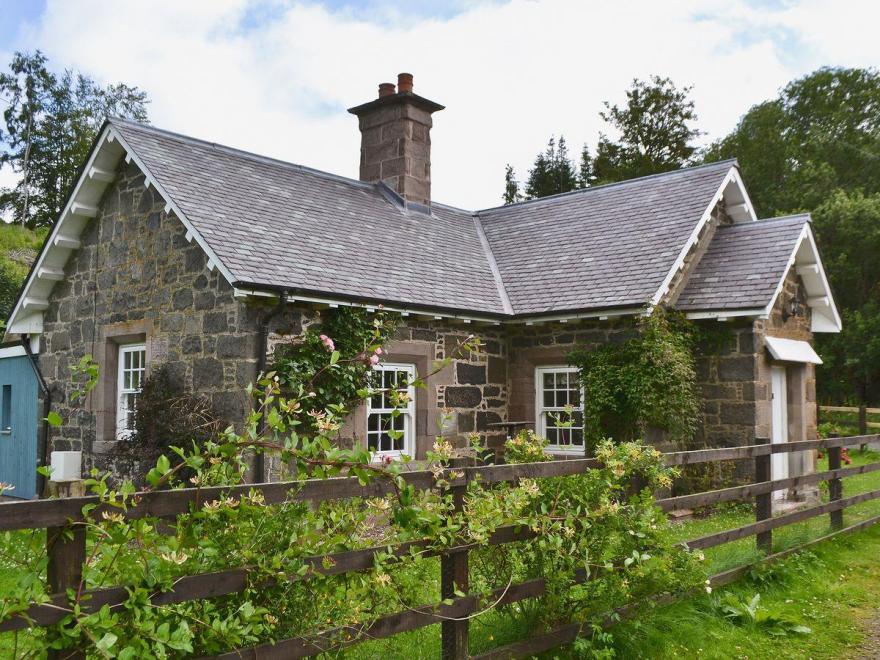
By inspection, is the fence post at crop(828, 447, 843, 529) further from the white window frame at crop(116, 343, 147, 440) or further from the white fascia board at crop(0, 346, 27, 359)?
the white fascia board at crop(0, 346, 27, 359)

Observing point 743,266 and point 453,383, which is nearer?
point 453,383

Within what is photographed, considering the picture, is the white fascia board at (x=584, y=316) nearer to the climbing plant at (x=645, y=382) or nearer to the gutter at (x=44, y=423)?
the climbing plant at (x=645, y=382)

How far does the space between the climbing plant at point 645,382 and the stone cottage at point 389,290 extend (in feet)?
1.18

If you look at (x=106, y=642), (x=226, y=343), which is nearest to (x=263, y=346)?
(x=226, y=343)

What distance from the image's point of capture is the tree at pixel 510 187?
48091 millimetres

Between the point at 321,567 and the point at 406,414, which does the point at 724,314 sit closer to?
the point at 406,414

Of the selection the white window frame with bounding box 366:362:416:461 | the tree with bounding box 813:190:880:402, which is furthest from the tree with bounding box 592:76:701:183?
the white window frame with bounding box 366:362:416:461

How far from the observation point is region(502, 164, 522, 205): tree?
48091 mm

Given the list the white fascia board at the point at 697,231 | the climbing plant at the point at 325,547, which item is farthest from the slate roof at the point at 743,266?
the climbing plant at the point at 325,547

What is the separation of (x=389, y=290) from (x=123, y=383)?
442 cm

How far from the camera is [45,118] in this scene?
49.2 meters

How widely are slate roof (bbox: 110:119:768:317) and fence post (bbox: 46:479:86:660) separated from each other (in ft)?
21.5

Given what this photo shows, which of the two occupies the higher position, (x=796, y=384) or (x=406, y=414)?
(x=796, y=384)

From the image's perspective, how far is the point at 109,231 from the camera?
1245 centimetres
